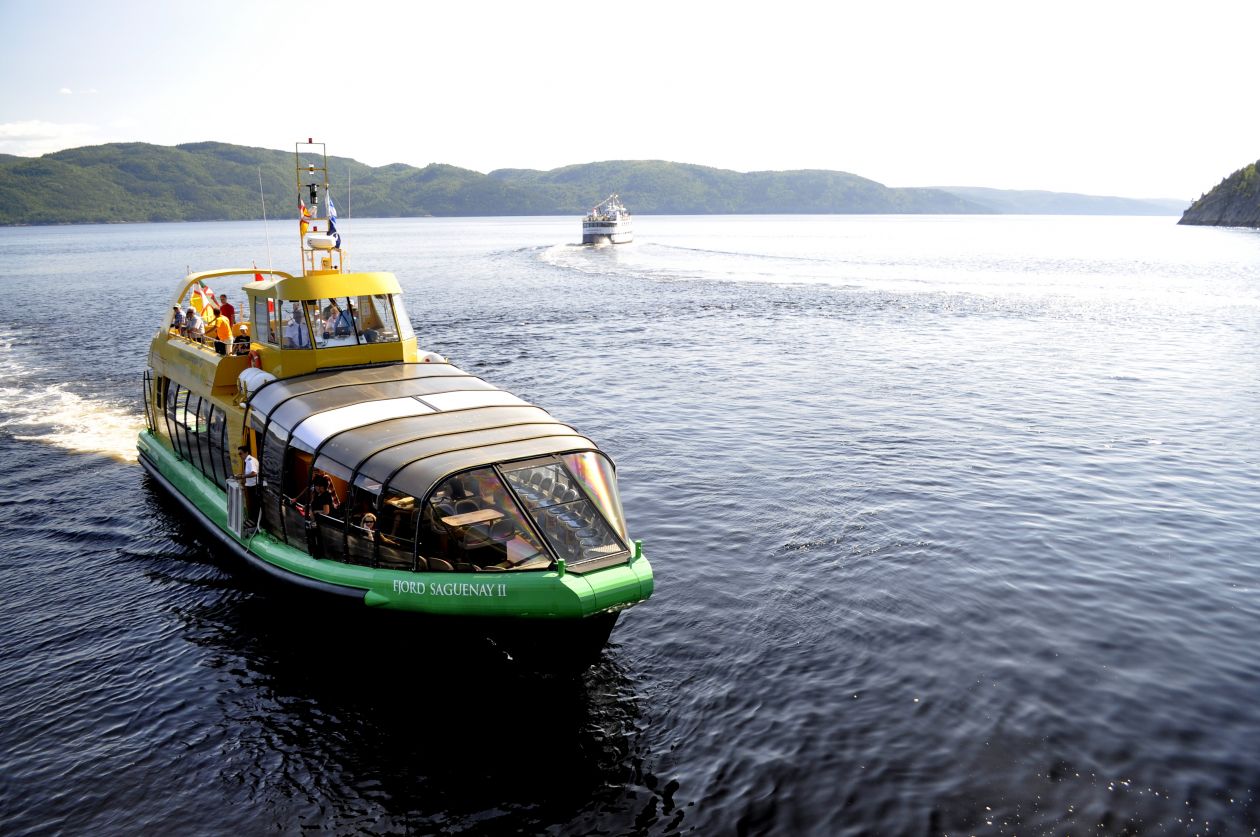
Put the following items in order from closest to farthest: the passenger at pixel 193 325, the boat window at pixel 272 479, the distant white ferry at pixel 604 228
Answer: the boat window at pixel 272 479 → the passenger at pixel 193 325 → the distant white ferry at pixel 604 228

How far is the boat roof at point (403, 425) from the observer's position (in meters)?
15.4

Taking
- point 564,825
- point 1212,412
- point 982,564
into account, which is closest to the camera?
point 564,825

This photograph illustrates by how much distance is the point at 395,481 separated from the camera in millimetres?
15305

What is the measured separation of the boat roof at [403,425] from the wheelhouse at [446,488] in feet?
0.12

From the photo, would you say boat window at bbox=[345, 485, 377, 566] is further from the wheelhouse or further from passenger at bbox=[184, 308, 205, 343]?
passenger at bbox=[184, 308, 205, 343]

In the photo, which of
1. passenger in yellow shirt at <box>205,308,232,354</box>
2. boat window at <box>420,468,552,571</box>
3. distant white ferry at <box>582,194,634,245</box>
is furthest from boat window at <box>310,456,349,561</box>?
distant white ferry at <box>582,194,634,245</box>

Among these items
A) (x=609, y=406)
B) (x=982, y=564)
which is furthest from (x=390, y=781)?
(x=609, y=406)

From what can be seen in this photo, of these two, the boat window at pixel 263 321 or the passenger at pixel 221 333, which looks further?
the passenger at pixel 221 333

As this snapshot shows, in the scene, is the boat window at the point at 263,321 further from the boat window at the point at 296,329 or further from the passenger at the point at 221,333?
the passenger at the point at 221,333

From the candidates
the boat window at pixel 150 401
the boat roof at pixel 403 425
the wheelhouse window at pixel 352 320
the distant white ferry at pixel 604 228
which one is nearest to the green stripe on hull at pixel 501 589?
the boat roof at pixel 403 425

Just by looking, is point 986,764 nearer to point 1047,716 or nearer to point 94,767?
point 1047,716

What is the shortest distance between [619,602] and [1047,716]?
7995mm

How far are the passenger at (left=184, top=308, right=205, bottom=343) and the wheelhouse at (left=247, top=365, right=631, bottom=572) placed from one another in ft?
33.7

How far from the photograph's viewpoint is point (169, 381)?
26938 mm
